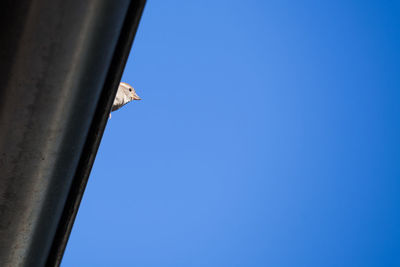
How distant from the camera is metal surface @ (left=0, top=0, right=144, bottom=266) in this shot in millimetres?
1507

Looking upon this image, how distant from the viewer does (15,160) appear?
5.54 feet

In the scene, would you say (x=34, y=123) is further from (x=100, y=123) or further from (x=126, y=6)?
(x=126, y=6)

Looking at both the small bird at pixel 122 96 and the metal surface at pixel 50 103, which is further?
the small bird at pixel 122 96

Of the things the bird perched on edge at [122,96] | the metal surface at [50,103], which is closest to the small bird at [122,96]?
the bird perched on edge at [122,96]

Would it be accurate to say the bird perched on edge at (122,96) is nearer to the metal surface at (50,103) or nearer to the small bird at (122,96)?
the small bird at (122,96)

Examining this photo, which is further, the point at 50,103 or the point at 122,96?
the point at 122,96

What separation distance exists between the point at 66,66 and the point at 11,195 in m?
0.70

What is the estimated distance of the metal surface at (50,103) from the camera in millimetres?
1507

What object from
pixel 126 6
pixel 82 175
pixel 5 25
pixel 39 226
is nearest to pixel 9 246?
pixel 39 226

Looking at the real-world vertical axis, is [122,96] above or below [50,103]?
below

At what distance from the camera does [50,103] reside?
1635mm

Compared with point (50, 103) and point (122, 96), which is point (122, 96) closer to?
point (122, 96)

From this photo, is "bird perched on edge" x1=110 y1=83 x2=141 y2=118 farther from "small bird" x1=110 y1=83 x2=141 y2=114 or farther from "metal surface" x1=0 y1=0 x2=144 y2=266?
"metal surface" x1=0 y1=0 x2=144 y2=266

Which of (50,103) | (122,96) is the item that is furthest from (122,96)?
(50,103)
